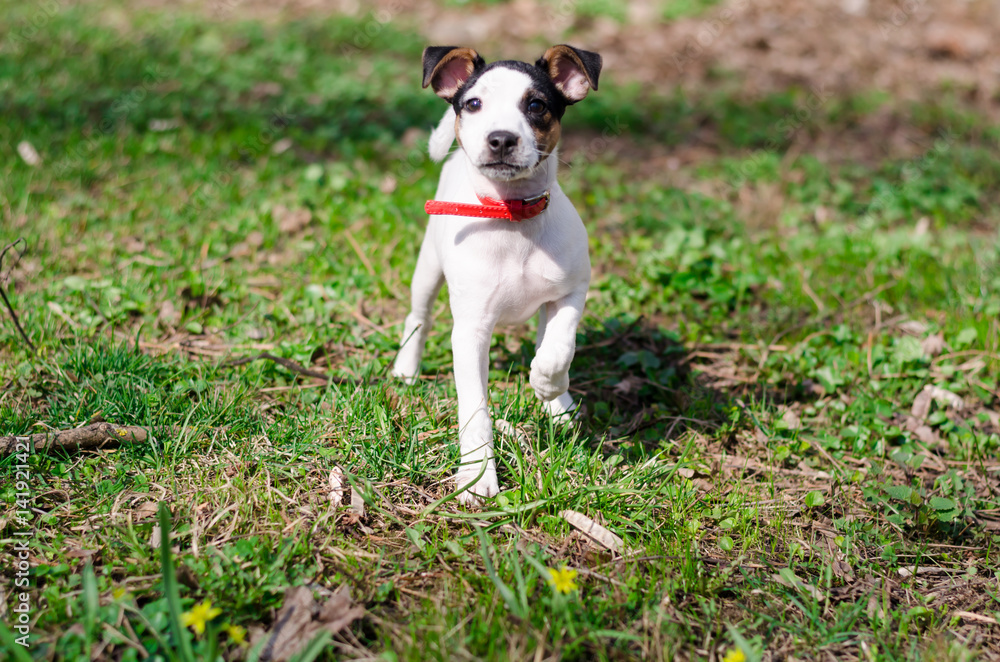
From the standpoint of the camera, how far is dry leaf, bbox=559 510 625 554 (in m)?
2.74

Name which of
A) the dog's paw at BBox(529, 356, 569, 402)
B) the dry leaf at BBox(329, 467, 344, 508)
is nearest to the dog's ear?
the dog's paw at BBox(529, 356, 569, 402)

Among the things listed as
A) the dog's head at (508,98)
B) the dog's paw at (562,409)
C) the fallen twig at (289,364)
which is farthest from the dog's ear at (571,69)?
the fallen twig at (289,364)

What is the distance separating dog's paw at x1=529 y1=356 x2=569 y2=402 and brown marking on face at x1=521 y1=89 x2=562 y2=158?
776mm

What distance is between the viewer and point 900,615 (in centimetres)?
256

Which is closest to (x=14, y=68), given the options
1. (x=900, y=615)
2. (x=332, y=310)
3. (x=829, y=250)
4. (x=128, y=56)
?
(x=128, y=56)

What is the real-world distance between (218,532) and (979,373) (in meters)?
3.74

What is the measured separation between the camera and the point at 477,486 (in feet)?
9.55

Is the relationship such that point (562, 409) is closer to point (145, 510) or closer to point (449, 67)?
point (449, 67)

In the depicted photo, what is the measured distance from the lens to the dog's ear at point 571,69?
9.84 ft

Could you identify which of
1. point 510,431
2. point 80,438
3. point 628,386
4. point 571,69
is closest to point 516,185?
point 571,69

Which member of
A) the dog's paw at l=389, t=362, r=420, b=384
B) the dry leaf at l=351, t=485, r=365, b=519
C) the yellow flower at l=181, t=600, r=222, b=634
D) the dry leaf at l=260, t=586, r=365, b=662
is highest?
the yellow flower at l=181, t=600, r=222, b=634

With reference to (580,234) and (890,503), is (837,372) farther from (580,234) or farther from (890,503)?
(580,234)

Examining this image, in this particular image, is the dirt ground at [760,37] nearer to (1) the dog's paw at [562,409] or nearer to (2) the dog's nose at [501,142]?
(1) the dog's paw at [562,409]

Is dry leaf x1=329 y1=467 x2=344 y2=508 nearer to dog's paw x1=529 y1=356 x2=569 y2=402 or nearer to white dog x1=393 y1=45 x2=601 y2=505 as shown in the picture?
white dog x1=393 y1=45 x2=601 y2=505
